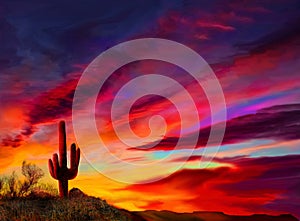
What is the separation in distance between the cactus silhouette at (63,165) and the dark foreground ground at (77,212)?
85 centimetres

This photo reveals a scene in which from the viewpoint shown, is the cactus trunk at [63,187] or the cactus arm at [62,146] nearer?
the cactus arm at [62,146]

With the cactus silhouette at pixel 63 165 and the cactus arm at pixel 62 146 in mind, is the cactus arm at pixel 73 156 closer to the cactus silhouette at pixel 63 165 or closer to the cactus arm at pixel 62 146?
the cactus silhouette at pixel 63 165

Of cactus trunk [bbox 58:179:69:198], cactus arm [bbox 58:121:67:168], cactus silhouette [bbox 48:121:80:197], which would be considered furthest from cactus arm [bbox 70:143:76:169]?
cactus trunk [bbox 58:179:69:198]

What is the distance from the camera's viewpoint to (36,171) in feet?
102

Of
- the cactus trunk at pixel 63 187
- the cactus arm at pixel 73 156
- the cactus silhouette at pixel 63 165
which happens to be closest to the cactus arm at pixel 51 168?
the cactus silhouette at pixel 63 165

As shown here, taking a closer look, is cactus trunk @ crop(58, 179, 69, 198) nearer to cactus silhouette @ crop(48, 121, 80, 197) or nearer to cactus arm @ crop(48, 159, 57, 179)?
cactus silhouette @ crop(48, 121, 80, 197)

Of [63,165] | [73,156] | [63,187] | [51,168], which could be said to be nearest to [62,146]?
[73,156]

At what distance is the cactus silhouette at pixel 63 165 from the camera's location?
28.4 meters

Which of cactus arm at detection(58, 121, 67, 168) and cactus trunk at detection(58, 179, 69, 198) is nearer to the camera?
cactus arm at detection(58, 121, 67, 168)

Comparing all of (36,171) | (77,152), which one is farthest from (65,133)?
(36,171)

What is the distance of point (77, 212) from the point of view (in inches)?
981

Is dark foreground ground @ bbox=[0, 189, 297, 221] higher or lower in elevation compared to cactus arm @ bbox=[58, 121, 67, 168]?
lower

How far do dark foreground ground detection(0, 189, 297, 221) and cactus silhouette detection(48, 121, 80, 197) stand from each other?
0.85 meters

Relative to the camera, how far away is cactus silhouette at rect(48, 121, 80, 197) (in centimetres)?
2842
